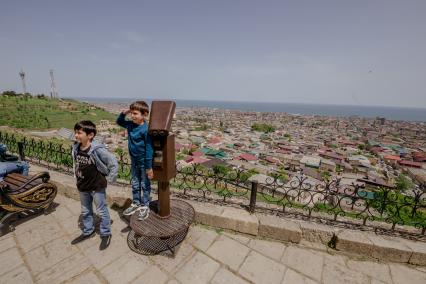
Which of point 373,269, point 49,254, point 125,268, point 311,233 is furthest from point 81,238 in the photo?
point 373,269

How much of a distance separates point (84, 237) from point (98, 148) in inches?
57.0

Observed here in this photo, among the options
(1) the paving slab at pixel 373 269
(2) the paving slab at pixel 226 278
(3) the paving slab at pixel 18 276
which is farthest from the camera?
(1) the paving slab at pixel 373 269

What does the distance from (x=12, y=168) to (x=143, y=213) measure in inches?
111

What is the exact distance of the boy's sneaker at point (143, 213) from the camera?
3067 millimetres

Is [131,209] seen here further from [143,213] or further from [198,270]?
[198,270]

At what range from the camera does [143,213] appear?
310cm

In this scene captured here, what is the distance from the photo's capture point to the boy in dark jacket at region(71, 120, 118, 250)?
2814mm

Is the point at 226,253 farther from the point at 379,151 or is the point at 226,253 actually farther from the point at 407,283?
the point at 379,151

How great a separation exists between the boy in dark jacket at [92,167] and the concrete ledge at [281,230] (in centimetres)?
238

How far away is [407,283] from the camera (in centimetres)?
270

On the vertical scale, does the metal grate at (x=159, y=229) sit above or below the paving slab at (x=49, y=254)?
above

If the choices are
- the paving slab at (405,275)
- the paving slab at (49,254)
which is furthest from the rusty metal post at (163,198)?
the paving slab at (405,275)

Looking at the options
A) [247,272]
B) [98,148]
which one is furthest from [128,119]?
[247,272]

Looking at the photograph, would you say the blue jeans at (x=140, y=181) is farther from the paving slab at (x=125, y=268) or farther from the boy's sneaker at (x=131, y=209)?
the paving slab at (x=125, y=268)
